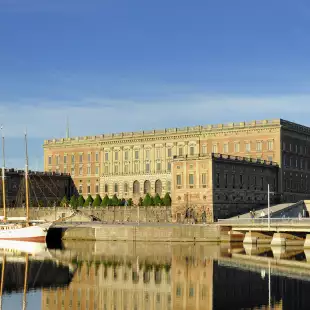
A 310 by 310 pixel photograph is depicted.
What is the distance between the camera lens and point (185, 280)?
63688 mm

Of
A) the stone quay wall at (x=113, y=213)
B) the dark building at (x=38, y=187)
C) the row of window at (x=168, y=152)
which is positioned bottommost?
the stone quay wall at (x=113, y=213)

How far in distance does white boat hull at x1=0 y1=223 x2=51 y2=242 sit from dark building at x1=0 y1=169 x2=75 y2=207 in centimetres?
2585

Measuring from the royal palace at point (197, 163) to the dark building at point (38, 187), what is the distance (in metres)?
2.95

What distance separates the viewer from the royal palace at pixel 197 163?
4547 inches

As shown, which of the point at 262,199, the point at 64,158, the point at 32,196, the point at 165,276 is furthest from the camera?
the point at 64,158

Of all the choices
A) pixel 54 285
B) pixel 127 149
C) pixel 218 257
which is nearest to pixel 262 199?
pixel 127 149

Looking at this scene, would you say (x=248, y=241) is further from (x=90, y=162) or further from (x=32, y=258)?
(x=90, y=162)

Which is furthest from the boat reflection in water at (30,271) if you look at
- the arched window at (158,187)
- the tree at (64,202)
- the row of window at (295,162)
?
the row of window at (295,162)

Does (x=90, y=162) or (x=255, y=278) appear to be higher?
(x=90, y=162)

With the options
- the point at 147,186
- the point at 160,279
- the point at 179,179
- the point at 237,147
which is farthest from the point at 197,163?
the point at 160,279

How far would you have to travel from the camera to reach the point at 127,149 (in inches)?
5881

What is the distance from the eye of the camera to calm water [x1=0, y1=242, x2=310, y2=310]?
52.5 meters

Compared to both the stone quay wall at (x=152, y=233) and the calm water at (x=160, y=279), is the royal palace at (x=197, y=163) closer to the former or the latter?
the stone quay wall at (x=152, y=233)

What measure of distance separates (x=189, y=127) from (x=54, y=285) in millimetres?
84444
